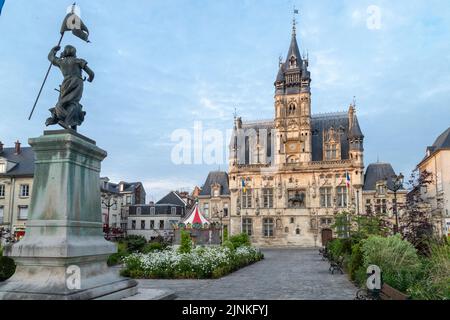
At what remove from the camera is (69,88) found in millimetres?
9219

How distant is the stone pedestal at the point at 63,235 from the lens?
7.73m

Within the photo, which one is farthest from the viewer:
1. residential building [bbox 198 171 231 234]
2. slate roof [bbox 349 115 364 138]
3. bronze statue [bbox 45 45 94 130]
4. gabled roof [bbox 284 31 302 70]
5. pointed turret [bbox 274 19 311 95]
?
residential building [bbox 198 171 231 234]

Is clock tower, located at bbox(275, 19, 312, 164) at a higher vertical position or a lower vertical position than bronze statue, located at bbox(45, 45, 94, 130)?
higher

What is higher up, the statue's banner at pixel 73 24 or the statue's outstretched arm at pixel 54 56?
the statue's banner at pixel 73 24

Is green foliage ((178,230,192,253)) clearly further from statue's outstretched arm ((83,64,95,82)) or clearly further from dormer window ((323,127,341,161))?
dormer window ((323,127,341,161))

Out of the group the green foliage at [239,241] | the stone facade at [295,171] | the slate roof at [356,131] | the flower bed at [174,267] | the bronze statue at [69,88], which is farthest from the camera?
the slate roof at [356,131]

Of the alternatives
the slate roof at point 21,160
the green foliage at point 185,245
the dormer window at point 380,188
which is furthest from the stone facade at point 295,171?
the green foliage at point 185,245

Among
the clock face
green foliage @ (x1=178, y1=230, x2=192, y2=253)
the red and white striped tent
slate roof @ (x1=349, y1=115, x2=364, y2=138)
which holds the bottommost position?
green foliage @ (x1=178, y1=230, x2=192, y2=253)

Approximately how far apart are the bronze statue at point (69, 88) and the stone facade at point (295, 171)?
44156mm

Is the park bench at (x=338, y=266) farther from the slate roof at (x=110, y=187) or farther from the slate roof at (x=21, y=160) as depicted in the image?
the slate roof at (x=110, y=187)

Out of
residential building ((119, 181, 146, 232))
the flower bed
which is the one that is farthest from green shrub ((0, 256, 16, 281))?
residential building ((119, 181, 146, 232))

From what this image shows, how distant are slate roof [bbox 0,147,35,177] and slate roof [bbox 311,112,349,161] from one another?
114 feet

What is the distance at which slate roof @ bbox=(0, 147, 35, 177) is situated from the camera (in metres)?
42.9
